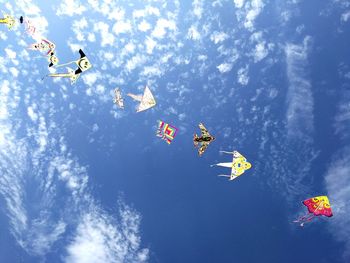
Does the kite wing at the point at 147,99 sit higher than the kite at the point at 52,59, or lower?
lower

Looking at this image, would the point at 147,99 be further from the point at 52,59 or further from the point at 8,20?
the point at 8,20

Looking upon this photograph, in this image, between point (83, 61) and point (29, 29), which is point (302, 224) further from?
point (29, 29)

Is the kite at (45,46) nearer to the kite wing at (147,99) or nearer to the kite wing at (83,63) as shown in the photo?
the kite wing at (83,63)

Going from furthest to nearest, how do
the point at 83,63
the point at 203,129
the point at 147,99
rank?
the point at 203,129 < the point at 147,99 < the point at 83,63

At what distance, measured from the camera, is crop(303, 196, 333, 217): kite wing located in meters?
65.8

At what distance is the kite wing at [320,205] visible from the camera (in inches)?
2589

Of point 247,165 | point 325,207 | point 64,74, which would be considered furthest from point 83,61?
point 325,207

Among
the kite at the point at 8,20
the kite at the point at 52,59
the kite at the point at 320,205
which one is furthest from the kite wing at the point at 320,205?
the kite at the point at 8,20

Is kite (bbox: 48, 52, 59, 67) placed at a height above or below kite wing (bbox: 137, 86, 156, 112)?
above

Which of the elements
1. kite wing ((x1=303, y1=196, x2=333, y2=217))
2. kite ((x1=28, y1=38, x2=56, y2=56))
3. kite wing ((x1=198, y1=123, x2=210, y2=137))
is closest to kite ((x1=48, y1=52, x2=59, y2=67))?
kite ((x1=28, y1=38, x2=56, y2=56))

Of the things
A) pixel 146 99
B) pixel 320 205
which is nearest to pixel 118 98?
pixel 146 99

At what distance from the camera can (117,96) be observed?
233ft

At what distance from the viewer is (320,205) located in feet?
217

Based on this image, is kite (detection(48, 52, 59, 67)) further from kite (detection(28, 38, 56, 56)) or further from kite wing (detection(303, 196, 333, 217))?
kite wing (detection(303, 196, 333, 217))
